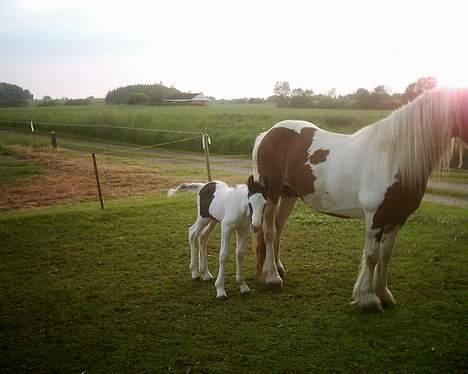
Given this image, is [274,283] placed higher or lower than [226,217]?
lower

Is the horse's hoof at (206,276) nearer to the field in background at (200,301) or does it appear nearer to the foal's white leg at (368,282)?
the field in background at (200,301)

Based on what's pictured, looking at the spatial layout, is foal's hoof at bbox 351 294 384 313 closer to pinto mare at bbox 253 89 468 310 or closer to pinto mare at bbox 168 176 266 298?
pinto mare at bbox 253 89 468 310

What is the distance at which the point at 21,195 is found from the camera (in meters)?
10.8

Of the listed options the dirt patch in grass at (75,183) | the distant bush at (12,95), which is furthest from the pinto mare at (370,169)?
the distant bush at (12,95)

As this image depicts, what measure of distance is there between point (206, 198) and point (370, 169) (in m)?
2.02

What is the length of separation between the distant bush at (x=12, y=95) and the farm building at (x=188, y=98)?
1463 centimetres

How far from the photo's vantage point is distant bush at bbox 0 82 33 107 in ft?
129

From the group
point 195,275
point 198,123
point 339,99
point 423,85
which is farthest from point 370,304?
point 339,99

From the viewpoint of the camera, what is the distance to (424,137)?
435 centimetres

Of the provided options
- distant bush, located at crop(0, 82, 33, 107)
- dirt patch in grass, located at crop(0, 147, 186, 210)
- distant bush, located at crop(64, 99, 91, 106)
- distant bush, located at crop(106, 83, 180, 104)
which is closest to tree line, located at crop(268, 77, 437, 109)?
dirt patch in grass, located at crop(0, 147, 186, 210)

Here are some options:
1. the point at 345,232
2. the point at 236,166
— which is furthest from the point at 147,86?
the point at 345,232

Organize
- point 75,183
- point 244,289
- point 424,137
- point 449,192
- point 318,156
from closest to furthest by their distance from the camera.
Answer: point 424,137 < point 318,156 < point 244,289 < point 449,192 < point 75,183

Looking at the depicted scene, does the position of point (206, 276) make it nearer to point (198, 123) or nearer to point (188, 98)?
point (198, 123)

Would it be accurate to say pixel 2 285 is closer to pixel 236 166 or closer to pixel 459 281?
pixel 459 281
